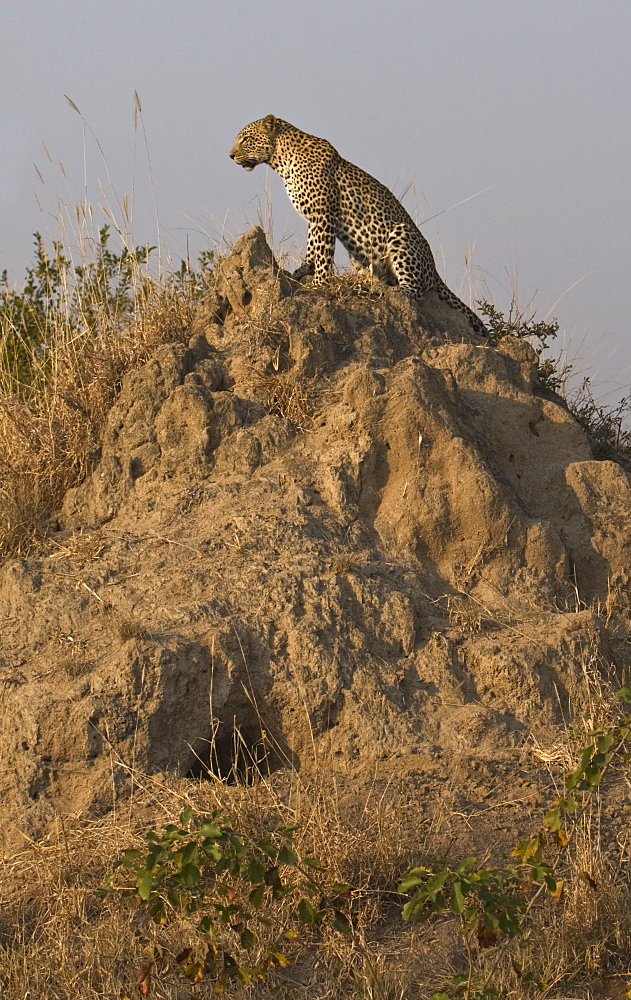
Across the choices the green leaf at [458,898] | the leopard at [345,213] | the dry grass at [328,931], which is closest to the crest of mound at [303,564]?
the dry grass at [328,931]

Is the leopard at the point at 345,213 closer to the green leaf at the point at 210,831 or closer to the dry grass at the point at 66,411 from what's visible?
the dry grass at the point at 66,411

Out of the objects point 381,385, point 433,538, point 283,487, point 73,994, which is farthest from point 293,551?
point 73,994

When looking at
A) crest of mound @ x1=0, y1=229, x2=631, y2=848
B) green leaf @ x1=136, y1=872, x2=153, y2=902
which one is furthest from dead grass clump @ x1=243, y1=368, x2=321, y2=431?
green leaf @ x1=136, y1=872, x2=153, y2=902

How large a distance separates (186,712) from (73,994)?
56.0 inches

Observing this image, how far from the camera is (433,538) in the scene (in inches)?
213

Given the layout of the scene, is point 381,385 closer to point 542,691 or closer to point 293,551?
point 293,551

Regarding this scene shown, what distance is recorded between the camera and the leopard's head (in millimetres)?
8414

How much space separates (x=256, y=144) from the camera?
27.7ft

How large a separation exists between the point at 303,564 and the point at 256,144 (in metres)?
4.74

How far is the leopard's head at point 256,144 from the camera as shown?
8414 mm

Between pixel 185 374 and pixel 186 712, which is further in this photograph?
pixel 185 374

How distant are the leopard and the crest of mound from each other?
125 cm

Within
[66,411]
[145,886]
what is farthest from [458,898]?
[66,411]

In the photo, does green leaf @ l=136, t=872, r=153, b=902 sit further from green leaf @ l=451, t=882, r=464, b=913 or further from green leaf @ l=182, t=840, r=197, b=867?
green leaf @ l=451, t=882, r=464, b=913
